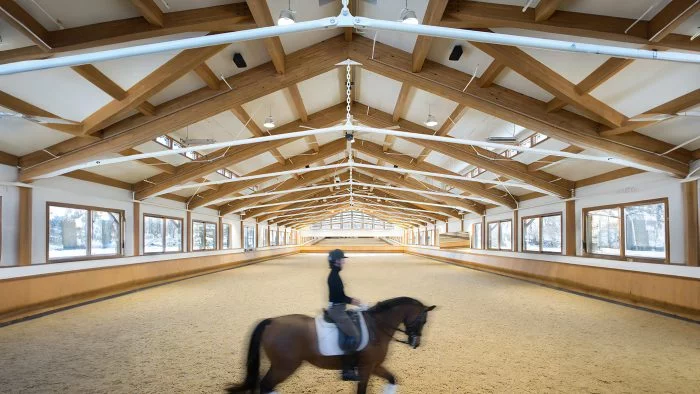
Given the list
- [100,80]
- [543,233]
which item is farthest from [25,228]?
[543,233]

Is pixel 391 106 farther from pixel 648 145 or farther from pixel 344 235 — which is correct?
pixel 344 235

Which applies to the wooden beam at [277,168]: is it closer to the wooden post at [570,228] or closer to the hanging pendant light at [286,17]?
the wooden post at [570,228]

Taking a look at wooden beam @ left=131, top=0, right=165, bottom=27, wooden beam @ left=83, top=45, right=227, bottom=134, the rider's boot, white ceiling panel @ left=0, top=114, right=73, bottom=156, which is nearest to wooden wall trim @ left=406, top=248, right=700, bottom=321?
the rider's boot

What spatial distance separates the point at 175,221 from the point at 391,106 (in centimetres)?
869

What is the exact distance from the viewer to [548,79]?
5648 mm

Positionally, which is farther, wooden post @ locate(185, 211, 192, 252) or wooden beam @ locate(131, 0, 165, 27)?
wooden post @ locate(185, 211, 192, 252)

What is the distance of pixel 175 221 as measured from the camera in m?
13.6

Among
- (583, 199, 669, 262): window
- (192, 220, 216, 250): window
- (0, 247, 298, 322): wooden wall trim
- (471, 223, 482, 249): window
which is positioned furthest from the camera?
(471, 223, 482, 249): window

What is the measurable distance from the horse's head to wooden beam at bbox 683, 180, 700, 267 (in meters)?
6.57

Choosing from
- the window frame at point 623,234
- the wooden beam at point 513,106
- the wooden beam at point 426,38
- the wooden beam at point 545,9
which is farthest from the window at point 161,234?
the window frame at point 623,234

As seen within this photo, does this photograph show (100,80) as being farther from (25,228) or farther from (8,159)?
(25,228)

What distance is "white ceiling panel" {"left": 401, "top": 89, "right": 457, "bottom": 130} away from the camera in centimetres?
845

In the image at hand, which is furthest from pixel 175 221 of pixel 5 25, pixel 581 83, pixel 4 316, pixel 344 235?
pixel 344 235

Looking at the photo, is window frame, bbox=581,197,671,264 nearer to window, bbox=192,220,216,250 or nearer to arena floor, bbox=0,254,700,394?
arena floor, bbox=0,254,700,394
